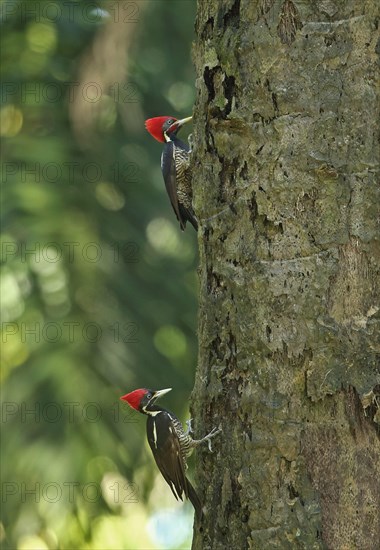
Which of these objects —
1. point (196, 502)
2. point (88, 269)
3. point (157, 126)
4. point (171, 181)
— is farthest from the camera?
point (88, 269)

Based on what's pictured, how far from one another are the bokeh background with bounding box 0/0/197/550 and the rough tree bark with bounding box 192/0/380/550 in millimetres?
2850

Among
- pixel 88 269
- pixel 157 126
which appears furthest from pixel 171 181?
pixel 88 269

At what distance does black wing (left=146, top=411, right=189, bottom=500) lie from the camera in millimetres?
3207

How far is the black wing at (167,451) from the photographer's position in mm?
3207

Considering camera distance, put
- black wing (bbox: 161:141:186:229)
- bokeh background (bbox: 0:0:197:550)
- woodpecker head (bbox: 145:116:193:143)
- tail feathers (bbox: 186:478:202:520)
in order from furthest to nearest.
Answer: bokeh background (bbox: 0:0:197:550) < woodpecker head (bbox: 145:116:193:143) < black wing (bbox: 161:141:186:229) < tail feathers (bbox: 186:478:202:520)

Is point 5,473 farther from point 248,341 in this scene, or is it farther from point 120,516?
point 248,341

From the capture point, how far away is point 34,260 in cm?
565

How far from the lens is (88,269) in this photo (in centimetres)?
575

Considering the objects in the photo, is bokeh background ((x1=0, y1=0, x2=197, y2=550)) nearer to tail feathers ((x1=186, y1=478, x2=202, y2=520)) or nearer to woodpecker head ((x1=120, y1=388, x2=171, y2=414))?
woodpecker head ((x1=120, y1=388, x2=171, y2=414))

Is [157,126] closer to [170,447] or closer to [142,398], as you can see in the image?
[142,398]

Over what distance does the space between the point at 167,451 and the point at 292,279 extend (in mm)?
833

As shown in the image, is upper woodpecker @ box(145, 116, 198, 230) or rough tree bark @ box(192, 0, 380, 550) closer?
rough tree bark @ box(192, 0, 380, 550)

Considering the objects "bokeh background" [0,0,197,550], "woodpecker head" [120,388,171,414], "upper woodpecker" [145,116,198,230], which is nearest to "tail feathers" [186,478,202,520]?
"woodpecker head" [120,388,171,414]

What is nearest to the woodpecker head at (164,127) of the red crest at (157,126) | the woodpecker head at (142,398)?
the red crest at (157,126)
